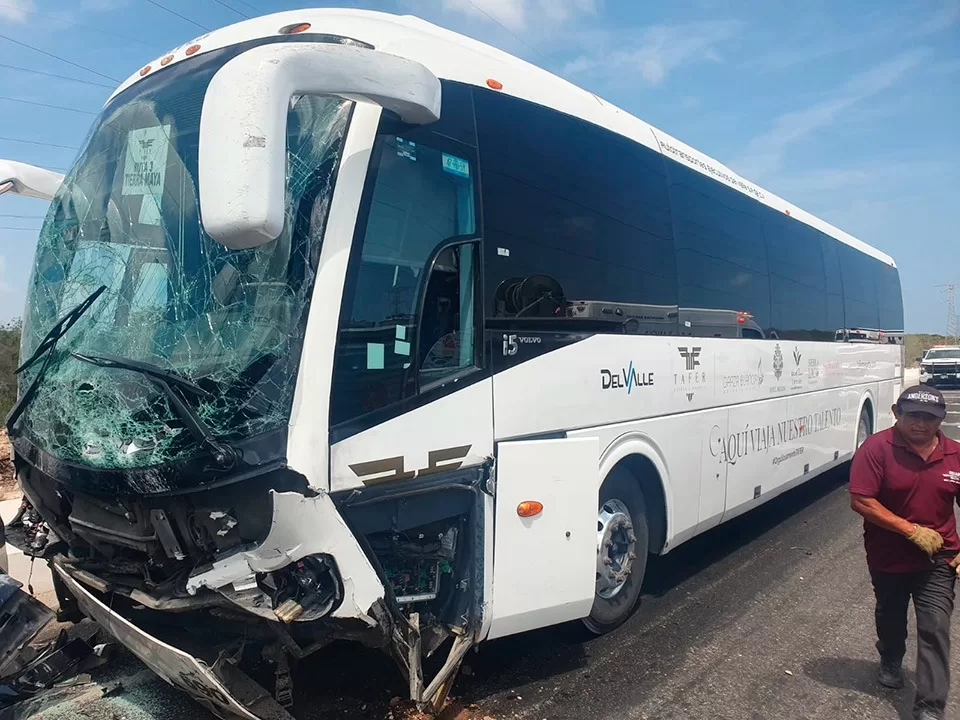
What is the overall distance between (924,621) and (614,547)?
1887mm

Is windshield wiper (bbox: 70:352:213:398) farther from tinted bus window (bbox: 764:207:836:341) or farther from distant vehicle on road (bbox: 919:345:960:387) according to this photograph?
distant vehicle on road (bbox: 919:345:960:387)

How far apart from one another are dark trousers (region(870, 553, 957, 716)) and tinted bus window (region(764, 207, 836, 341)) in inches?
154

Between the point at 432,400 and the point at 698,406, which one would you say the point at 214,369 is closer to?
the point at 432,400

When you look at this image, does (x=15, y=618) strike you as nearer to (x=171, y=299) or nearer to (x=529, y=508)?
(x=171, y=299)

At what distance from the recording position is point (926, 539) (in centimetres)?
401

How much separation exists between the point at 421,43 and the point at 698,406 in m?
3.75

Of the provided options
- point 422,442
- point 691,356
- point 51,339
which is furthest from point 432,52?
point 691,356

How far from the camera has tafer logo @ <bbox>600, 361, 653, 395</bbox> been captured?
502cm

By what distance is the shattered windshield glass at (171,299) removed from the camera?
3.21 metres

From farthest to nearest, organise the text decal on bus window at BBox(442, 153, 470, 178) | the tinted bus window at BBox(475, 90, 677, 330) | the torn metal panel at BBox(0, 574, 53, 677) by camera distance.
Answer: the tinted bus window at BBox(475, 90, 677, 330)
the text decal on bus window at BBox(442, 153, 470, 178)
the torn metal panel at BBox(0, 574, 53, 677)

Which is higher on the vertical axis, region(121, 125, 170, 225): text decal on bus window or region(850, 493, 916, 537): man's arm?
region(121, 125, 170, 225): text decal on bus window

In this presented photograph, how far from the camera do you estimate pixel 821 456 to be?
934 centimetres

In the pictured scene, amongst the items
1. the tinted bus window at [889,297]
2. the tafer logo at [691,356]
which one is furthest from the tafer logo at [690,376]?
the tinted bus window at [889,297]

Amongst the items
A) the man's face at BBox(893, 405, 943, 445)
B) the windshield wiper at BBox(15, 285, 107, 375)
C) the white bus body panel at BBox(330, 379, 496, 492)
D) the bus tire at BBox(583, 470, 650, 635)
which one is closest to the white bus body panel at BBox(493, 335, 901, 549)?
the white bus body panel at BBox(330, 379, 496, 492)
